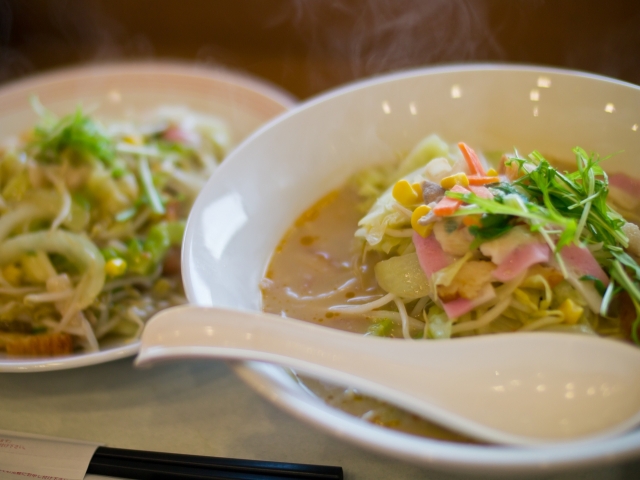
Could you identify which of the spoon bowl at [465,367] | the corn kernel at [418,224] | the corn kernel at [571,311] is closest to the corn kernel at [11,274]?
the spoon bowl at [465,367]

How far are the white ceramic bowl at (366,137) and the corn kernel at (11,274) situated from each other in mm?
820

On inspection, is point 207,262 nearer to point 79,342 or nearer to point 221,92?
point 79,342

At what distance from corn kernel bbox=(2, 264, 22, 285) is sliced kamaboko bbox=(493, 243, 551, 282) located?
1.43 metres

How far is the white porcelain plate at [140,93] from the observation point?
7.59ft

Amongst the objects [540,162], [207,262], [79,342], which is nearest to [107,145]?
[79,342]

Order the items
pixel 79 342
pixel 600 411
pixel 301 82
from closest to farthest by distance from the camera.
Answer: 1. pixel 600 411
2. pixel 79 342
3. pixel 301 82

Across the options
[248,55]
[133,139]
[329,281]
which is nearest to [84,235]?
[133,139]

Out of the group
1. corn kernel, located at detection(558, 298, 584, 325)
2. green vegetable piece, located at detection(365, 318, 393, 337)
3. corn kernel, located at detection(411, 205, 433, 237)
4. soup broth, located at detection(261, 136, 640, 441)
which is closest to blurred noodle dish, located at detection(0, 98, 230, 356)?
soup broth, located at detection(261, 136, 640, 441)

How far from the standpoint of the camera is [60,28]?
342 cm

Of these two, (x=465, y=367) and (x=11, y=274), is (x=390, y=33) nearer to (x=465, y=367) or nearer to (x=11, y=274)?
(x=11, y=274)

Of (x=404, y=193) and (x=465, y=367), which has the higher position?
(x=404, y=193)

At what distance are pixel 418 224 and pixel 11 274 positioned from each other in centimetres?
130

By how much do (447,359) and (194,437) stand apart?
0.63m

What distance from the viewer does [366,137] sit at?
1.49 metres
